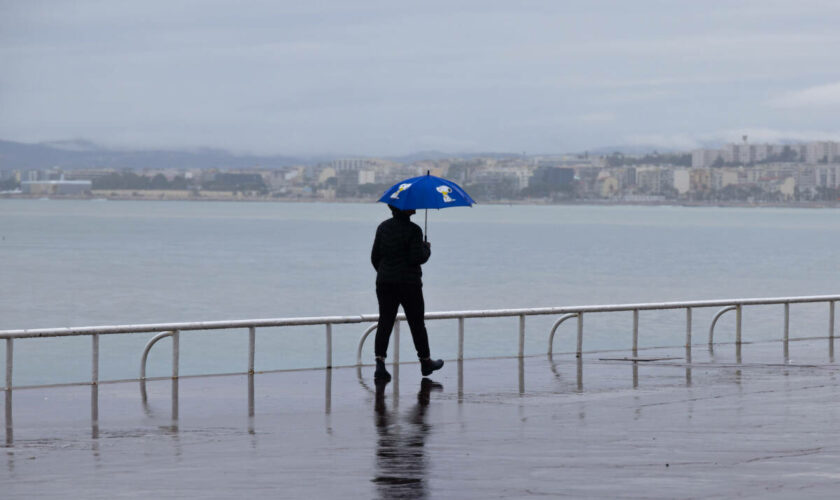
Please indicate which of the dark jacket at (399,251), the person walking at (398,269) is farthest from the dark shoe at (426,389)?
the dark jacket at (399,251)

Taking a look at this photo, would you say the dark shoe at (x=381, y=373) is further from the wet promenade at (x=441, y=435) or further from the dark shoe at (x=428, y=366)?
the dark shoe at (x=428, y=366)

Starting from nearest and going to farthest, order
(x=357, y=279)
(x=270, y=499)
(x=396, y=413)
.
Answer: (x=270, y=499)
(x=396, y=413)
(x=357, y=279)

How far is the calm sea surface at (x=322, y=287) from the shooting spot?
172 ft

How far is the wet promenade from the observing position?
8734mm

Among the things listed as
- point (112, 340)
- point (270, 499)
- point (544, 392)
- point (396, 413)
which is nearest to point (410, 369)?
point (544, 392)

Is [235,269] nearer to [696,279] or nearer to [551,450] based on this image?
[696,279]

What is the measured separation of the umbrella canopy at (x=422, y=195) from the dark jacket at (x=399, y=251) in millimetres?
167

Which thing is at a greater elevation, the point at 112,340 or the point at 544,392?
the point at 544,392

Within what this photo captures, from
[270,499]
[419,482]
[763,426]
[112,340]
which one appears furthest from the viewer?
[112,340]

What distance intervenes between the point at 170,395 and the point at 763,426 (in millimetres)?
5417

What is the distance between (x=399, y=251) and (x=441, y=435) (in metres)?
3.72

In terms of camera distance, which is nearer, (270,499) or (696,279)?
(270,499)

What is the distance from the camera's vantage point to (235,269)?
97562 mm

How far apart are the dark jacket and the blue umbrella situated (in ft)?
0.55
